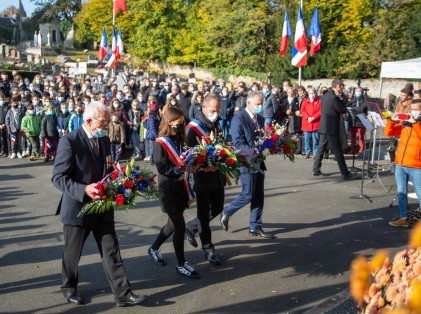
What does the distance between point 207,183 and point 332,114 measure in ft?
20.6

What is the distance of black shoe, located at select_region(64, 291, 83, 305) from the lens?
17.7 ft

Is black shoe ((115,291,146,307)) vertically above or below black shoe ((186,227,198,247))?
below

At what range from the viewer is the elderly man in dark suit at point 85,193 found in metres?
5.11

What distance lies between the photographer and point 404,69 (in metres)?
12.8

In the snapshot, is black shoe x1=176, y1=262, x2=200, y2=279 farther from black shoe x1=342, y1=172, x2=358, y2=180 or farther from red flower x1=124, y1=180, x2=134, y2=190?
black shoe x1=342, y1=172, x2=358, y2=180

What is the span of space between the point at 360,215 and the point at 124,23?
55920mm

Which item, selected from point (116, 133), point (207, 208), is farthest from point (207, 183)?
point (116, 133)

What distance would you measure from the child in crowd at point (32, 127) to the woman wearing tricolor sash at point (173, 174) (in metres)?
9.46

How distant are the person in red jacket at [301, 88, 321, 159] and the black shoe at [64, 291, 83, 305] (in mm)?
9744

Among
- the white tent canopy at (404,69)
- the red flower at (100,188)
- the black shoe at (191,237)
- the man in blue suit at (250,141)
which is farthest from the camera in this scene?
the white tent canopy at (404,69)

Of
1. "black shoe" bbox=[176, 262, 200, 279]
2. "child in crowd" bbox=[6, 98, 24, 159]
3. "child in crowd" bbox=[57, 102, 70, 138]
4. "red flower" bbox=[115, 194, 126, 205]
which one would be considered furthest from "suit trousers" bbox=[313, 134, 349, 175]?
"child in crowd" bbox=[6, 98, 24, 159]

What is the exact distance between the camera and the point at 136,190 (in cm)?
518

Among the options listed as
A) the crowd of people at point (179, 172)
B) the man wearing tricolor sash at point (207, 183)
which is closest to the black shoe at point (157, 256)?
the crowd of people at point (179, 172)

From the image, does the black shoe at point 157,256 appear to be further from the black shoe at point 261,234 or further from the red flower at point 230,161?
the black shoe at point 261,234
